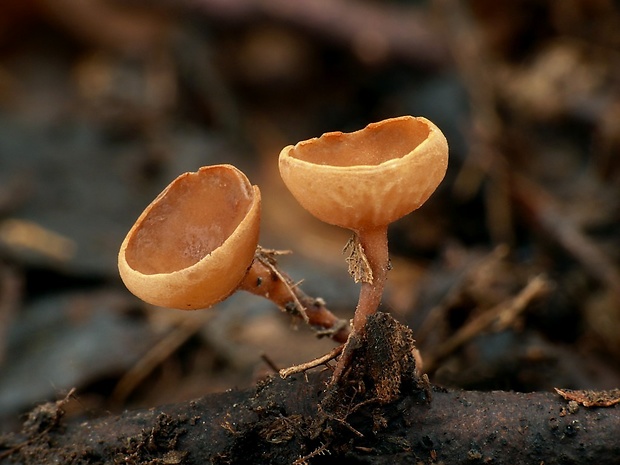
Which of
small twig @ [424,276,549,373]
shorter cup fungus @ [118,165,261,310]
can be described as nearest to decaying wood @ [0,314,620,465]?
shorter cup fungus @ [118,165,261,310]

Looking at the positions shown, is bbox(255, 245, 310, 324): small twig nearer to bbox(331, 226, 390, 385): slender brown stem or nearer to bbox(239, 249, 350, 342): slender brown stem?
bbox(239, 249, 350, 342): slender brown stem

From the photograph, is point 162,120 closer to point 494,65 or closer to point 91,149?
point 91,149

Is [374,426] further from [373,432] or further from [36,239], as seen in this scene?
[36,239]

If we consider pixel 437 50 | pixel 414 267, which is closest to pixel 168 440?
pixel 414 267

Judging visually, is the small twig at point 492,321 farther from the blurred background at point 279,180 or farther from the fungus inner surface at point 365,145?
the fungus inner surface at point 365,145

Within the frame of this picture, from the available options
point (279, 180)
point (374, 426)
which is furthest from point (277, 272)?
point (279, 180)

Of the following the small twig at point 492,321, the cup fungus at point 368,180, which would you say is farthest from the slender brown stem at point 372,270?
the small twig at point 492,321
